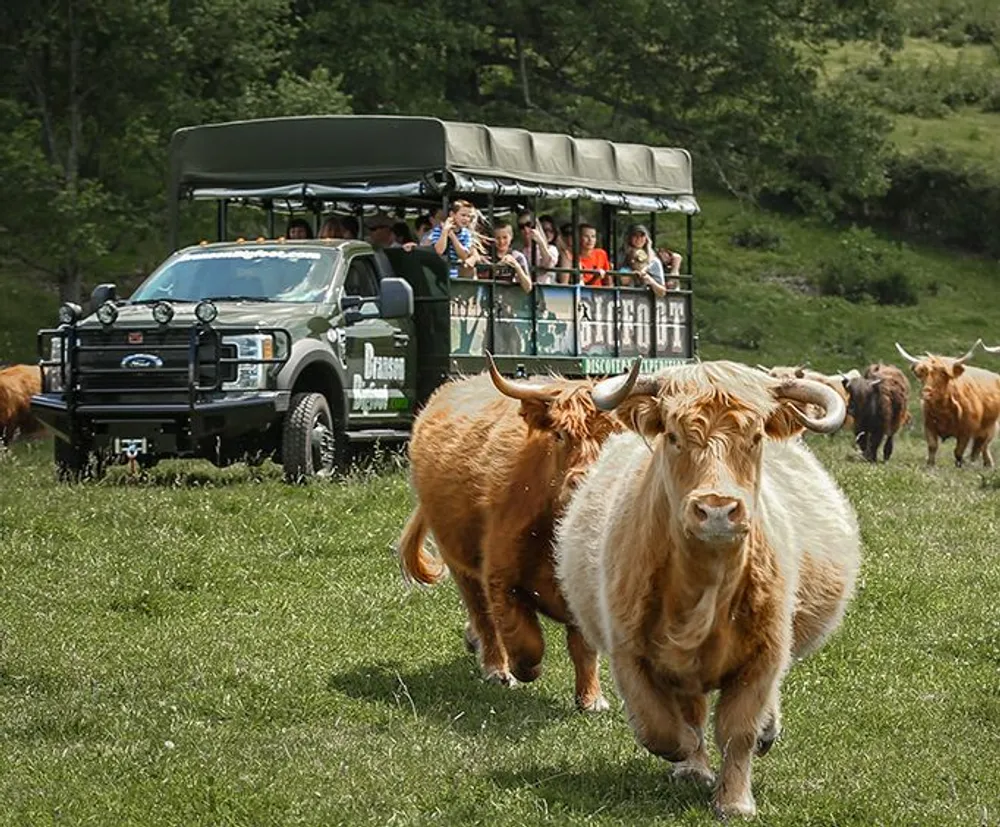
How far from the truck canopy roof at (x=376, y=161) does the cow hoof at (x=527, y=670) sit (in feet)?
33.1

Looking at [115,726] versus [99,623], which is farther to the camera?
[99,623]

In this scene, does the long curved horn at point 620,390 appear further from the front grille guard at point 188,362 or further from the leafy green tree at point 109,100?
the leafy green tree at point 109,100

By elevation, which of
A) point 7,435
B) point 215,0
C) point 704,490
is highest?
point 215,0

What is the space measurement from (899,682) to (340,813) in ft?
12.6

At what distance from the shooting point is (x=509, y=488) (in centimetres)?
984

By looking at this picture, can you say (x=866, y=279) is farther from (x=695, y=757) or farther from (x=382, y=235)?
(x=695, y=757)

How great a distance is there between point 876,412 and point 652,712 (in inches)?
706

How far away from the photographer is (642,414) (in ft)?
24.5

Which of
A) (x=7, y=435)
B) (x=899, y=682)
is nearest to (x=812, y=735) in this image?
(x=899, y=682)

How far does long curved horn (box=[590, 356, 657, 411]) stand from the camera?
742 centimetres

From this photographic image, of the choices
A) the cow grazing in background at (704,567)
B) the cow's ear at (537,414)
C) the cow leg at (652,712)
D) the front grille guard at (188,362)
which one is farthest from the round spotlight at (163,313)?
the cow leg at (652,712)

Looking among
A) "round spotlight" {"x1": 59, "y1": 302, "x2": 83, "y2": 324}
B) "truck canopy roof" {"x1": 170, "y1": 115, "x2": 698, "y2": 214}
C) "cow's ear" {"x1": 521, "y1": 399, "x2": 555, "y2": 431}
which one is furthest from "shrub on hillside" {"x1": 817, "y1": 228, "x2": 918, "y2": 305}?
"cow's ear" {"x1": 521, "y1": 399, "x2": 555, "y2": 431}

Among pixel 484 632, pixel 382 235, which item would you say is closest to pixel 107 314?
pixel 382 235

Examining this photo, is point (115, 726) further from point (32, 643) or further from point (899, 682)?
point (899, 682)
